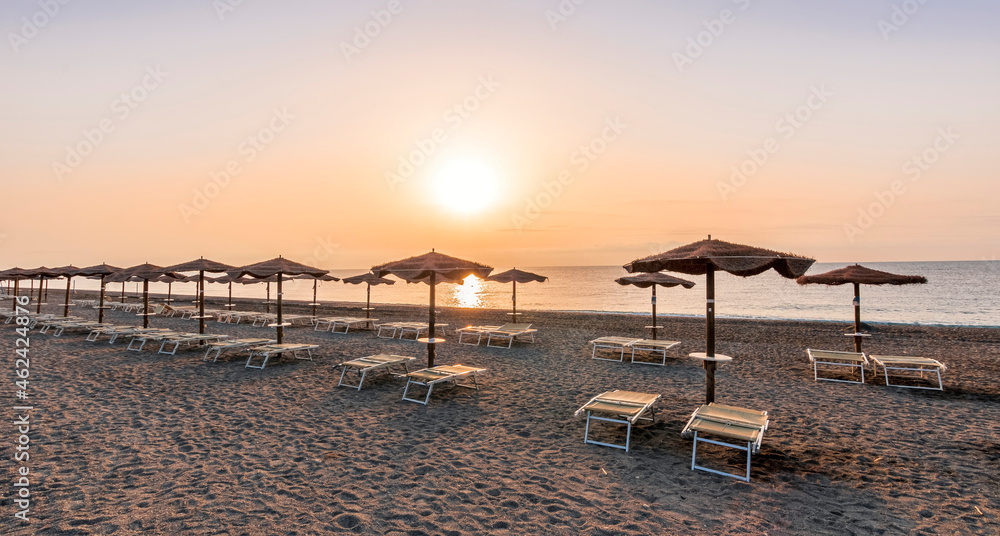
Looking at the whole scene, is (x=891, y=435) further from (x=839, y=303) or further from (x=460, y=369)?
(x=839, y=303)

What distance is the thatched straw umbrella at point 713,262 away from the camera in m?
5.18

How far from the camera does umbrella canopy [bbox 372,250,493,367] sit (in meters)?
8.23

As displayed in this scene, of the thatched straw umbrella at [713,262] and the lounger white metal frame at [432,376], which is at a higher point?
the thatched straw umbrella at [713,262]

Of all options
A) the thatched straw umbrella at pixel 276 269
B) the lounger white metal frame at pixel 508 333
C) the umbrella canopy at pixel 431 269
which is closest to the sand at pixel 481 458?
the umbrella canopy at pixel 431 269

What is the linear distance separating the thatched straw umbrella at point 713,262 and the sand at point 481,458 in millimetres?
1377

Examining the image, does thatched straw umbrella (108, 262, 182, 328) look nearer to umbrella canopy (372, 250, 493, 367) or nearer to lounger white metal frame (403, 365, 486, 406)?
umbrella canopy (372, 250, 493, 367)

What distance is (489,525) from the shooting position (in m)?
3.53

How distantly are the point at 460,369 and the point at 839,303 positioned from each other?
43200 mm

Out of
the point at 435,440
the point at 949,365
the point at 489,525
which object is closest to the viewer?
the point at 489,525

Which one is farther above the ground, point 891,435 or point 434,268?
point 434,268

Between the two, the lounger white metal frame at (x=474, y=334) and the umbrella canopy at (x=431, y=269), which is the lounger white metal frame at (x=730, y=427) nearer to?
the umbrella canopy at (x=431, y=269)

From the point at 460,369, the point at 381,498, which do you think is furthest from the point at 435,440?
the point at 460,369
